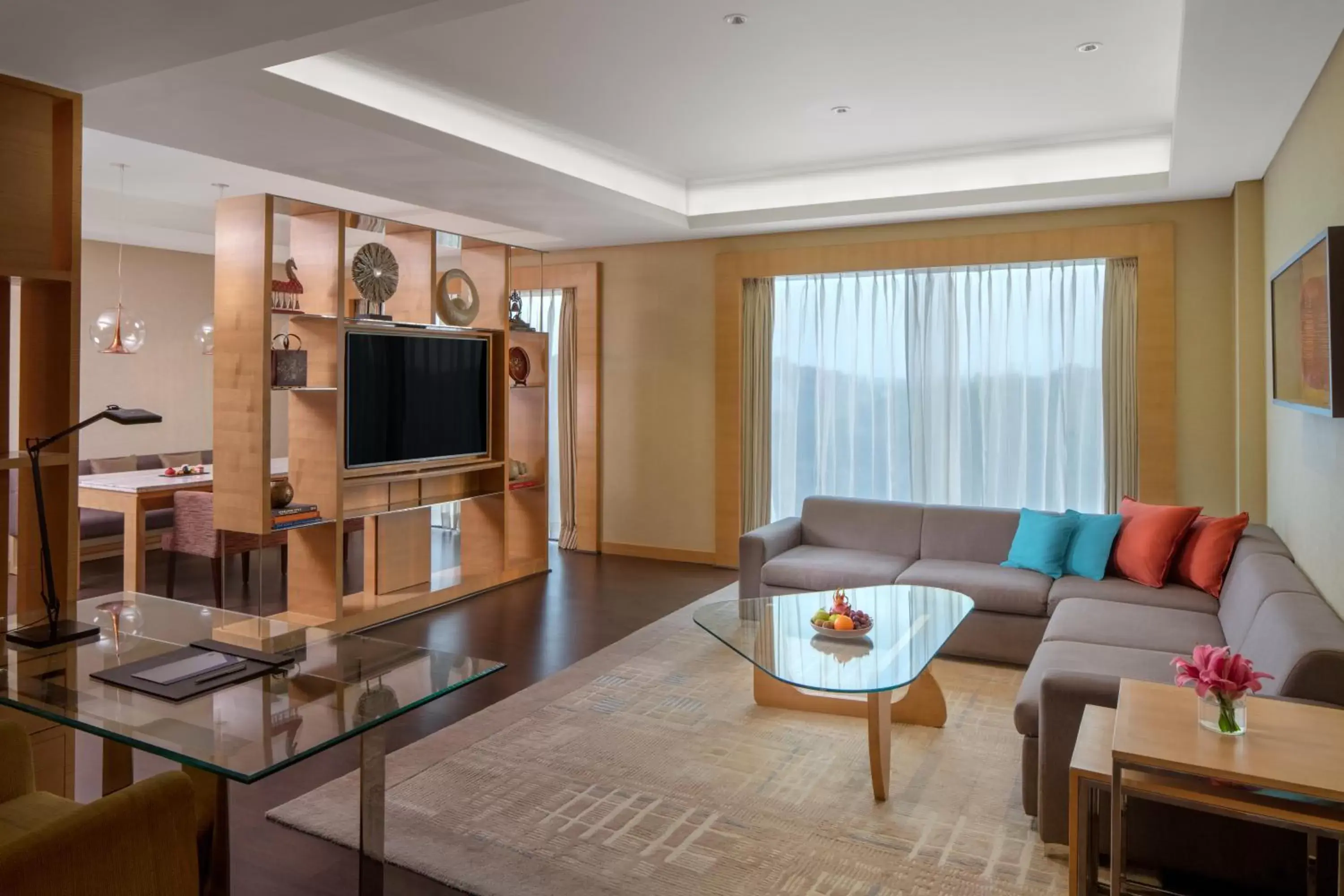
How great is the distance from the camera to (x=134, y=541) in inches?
219

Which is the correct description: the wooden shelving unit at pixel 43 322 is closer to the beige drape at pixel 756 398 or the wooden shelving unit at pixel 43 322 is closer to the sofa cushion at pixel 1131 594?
the sofa cushion at pixel 1131 594

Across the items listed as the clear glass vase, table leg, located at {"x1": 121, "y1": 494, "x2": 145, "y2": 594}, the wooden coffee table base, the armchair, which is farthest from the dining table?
the clear glass vase

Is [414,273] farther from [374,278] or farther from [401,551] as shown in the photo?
[401,551]

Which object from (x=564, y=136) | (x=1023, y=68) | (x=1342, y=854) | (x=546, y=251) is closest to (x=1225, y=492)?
(x=1023, y=68)

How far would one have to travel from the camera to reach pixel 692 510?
726 centimetres

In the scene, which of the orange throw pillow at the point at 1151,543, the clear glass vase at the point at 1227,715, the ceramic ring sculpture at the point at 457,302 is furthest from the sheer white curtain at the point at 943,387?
the clear glass vase at the point at 1227,715

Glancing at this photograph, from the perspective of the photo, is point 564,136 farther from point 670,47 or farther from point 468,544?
point 468,544

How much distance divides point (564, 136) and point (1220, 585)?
13.8ft

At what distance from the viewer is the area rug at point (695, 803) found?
2.63 m

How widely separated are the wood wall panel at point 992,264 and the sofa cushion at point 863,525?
125 centimetres

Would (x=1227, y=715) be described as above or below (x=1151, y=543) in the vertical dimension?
below

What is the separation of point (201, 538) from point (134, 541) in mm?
372

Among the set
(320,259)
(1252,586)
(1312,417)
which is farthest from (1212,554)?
(320,259)

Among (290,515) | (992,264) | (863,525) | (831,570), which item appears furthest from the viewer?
(992,264)
